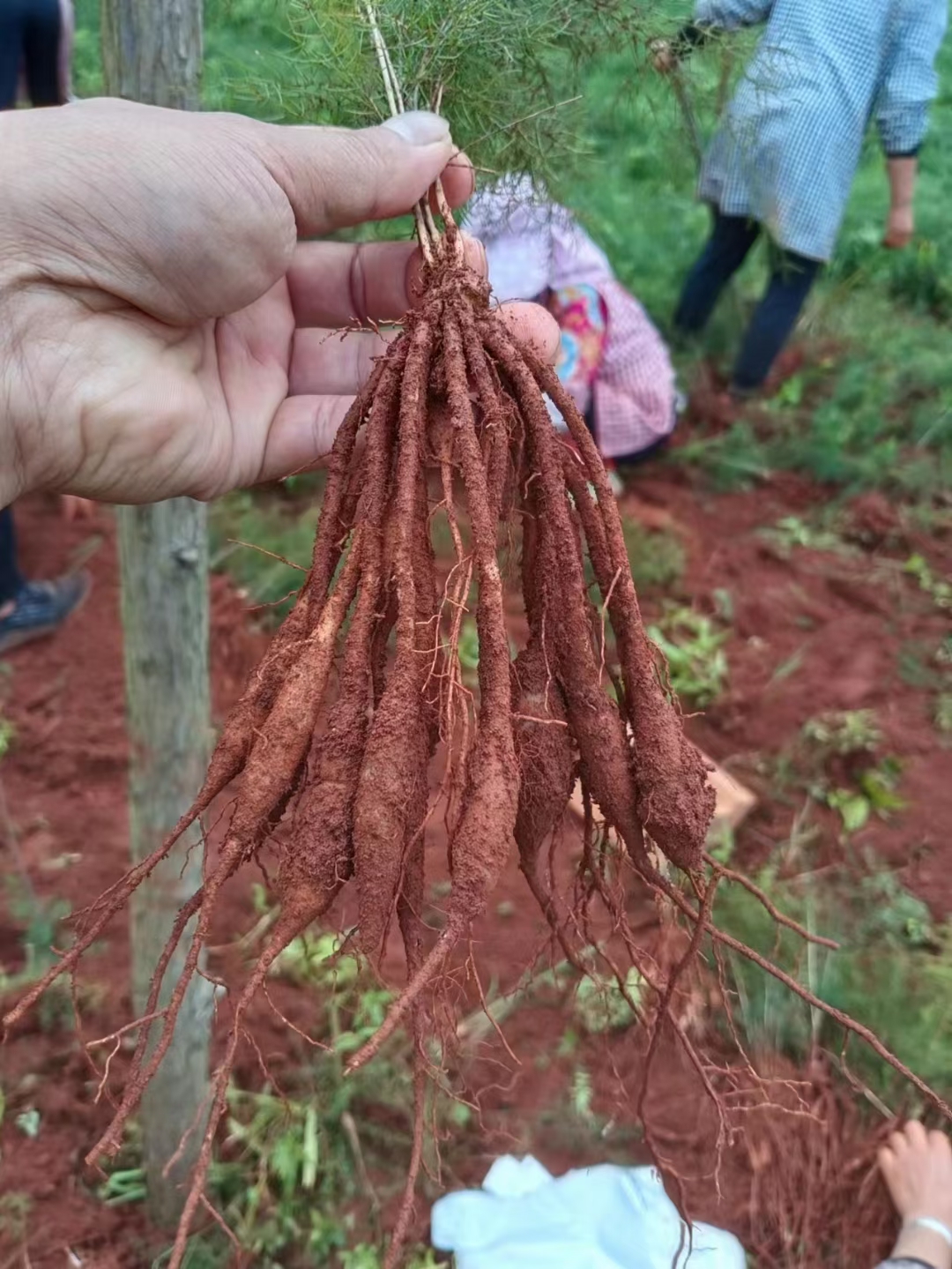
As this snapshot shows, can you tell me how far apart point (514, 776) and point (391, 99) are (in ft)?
3.19

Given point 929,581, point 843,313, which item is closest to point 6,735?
point 929,581

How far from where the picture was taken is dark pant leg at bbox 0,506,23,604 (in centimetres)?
279

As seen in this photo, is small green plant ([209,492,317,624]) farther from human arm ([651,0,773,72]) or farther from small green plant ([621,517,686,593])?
human arm ([651,0,773,72])

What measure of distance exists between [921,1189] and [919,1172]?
1.2 inches

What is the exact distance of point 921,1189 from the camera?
1.97 meters

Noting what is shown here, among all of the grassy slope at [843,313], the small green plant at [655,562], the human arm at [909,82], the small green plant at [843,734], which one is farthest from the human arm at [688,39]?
the small green plant at [843,734]

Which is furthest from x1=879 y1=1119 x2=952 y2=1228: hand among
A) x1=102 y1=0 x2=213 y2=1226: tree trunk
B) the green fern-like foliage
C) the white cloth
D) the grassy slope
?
the grassy slope

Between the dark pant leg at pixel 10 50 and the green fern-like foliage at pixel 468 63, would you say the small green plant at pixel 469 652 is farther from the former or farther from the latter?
the dark pant leg at pixel 10 50

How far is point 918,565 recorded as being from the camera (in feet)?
11.1

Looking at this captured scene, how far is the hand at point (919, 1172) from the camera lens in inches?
76.9

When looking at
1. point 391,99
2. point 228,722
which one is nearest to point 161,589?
point 228,722

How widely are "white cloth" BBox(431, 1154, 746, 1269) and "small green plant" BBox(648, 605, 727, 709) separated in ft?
4.50

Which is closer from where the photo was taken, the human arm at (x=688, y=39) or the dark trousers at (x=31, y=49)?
the human arm at (x=688, y=39)

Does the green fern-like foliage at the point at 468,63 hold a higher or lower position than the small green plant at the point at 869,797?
higher
